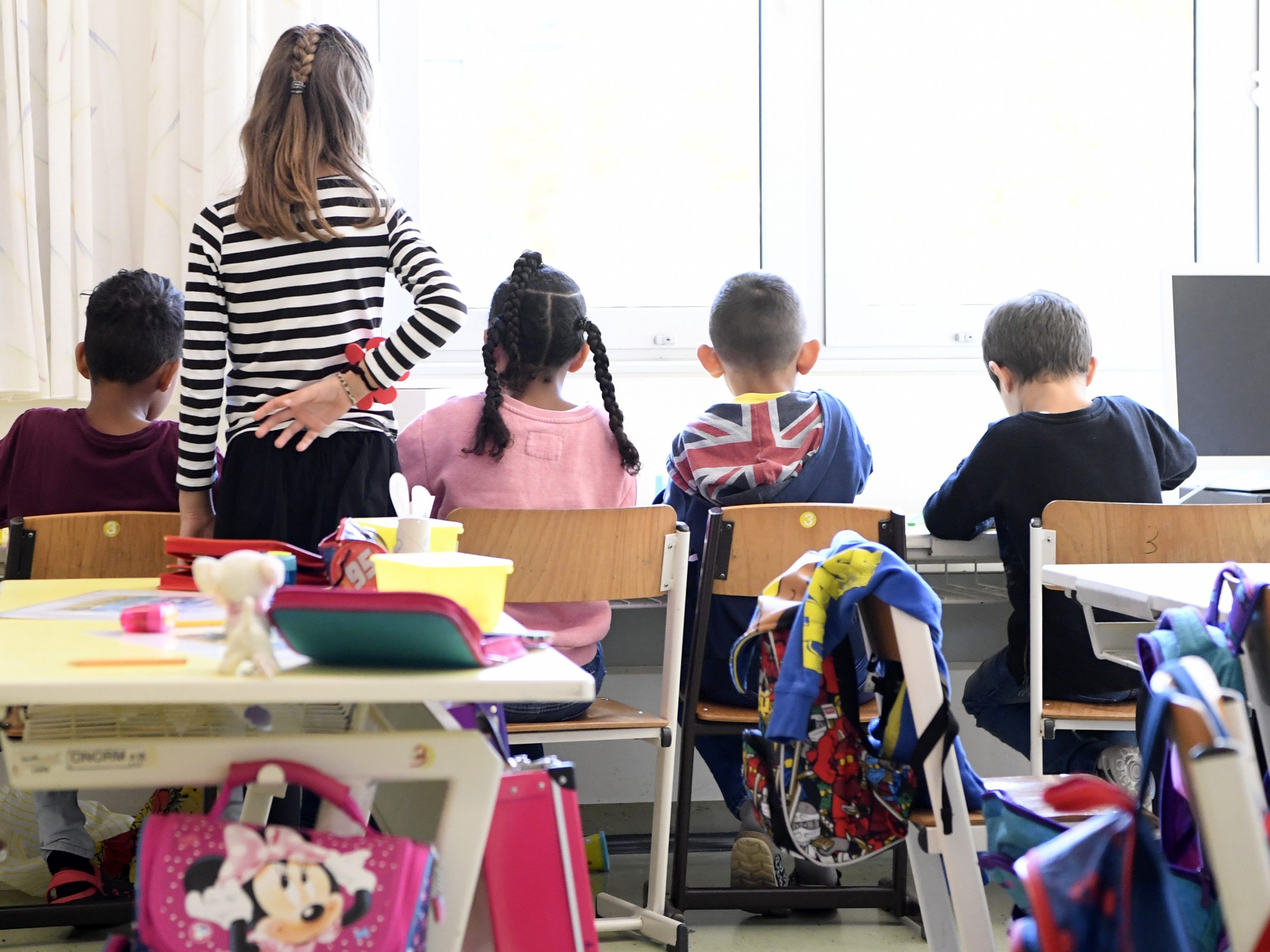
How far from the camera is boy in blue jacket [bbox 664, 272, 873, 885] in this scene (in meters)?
1.97

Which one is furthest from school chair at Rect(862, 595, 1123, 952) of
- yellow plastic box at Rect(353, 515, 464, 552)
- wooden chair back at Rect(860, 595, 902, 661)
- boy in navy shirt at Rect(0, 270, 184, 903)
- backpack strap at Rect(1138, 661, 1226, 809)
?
boy in navy shirt at Rect(0, 270, 184, 903)

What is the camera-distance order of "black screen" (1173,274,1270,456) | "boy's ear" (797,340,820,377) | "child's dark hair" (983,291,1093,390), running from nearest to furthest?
"child's dark hair" (983,291,1093,390), "boy's ear" (797,340,820,377), "black screen" (1173,274,1270,456)

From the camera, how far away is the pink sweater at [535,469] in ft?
6.05

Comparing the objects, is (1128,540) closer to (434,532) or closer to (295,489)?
(434,532)

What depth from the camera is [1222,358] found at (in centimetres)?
233

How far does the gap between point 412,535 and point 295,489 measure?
0.56 m

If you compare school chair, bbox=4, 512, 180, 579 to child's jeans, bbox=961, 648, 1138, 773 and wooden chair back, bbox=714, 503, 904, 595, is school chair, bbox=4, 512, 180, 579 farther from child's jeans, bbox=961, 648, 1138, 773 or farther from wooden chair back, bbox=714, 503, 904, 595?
child's jeans, bbox=961, 648, 1138, 773

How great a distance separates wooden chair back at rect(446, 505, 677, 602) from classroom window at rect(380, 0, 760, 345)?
122 cm

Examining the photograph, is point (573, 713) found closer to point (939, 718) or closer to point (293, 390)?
point (293, 390)

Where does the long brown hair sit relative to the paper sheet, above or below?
above

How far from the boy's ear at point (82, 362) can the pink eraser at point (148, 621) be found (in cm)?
120

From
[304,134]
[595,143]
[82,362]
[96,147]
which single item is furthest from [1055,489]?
[96,147]

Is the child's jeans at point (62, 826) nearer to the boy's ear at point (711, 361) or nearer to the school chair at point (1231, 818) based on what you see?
the boy's ear at point (711, 361)

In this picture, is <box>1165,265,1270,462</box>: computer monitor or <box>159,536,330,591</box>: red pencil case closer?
<box>159,536,330,591</box>: red pencil case
